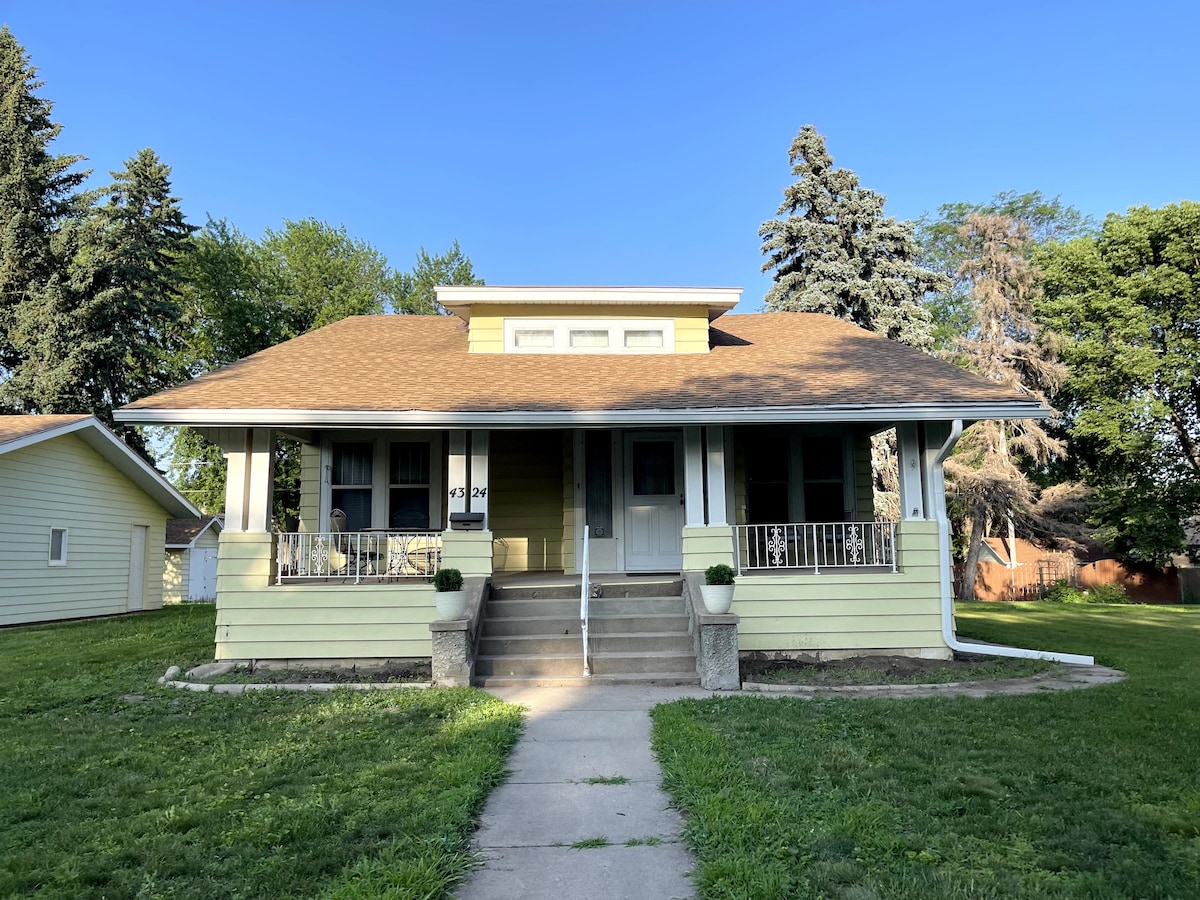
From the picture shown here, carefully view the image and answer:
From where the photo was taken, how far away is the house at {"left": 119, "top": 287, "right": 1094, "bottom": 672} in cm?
854

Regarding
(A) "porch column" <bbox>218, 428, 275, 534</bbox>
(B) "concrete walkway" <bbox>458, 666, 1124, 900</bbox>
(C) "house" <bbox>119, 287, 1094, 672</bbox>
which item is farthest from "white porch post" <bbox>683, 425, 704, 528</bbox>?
(A) "porch column" <bbox>218, 428, 275, 534</bbox>

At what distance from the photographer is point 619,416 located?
27.8 feet

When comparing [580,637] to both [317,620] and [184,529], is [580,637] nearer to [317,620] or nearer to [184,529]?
[317,620]

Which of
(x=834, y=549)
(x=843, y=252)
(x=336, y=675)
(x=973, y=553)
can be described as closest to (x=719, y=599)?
(x=834, y=549)

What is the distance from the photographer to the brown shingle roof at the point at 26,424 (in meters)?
13.9

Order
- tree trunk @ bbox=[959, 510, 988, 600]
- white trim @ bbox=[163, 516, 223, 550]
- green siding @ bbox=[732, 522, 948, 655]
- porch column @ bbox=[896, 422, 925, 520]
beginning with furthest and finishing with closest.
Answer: white trim @ bbox=[163, 516, 223, 550], tree trunk @ bbox=[959, 510, 988, 600], porch column @ bbox=[896, 422, 925, 520], green siding @ bbox=[732, 522, 948, 655]

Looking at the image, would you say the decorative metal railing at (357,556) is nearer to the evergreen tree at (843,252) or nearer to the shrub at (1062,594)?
the evergreen tree at (843,252)

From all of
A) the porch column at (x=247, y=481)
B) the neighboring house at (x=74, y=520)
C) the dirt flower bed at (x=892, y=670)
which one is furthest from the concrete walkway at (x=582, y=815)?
the neighboring house at (x=74, y=520)

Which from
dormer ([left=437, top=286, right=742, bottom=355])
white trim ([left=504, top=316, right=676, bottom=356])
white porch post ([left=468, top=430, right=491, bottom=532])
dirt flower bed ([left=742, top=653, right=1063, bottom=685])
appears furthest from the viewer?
white trim ([left=504, top=316, right=676, bottom=356])

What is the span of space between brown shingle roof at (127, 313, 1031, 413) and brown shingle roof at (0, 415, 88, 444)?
6488 millimetres

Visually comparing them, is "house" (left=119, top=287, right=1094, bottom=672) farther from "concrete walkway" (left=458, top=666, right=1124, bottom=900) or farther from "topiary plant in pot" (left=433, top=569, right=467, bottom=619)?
"concrete walkway" (left=458, top=666, right=1124, bottom=900)

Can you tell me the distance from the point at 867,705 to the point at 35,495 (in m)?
15.9

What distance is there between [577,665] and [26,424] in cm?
1352

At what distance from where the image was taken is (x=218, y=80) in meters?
17.0
